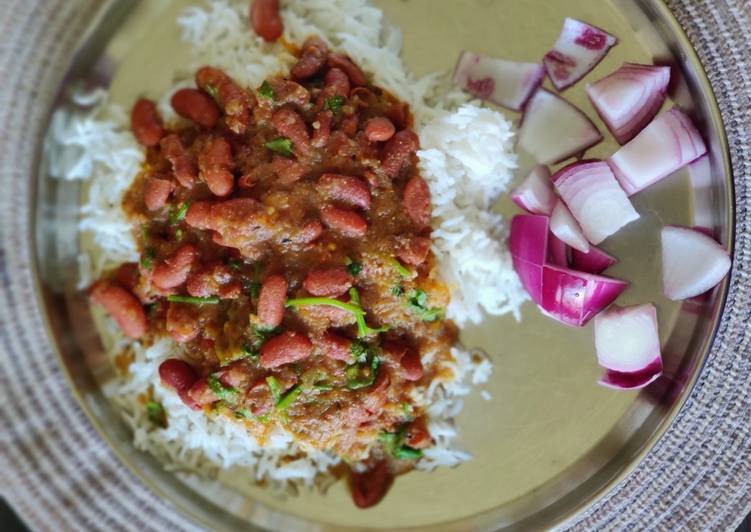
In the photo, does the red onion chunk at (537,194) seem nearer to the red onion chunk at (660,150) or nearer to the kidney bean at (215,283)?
the red onion chunk at (660,150)

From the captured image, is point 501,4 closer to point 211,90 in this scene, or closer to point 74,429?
point 211,90

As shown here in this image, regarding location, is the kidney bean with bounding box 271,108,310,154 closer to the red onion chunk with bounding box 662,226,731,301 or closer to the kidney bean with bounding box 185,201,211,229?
the kidney bean with bounding box 185,201,211,229

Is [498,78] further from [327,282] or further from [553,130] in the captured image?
[327,282]

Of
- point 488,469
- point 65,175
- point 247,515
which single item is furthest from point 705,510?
point 65,175

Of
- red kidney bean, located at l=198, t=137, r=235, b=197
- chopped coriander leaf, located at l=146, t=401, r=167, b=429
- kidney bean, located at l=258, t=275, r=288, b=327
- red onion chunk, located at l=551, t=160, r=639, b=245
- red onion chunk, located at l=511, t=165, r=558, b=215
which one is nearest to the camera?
kidney bean, located at l=258, t=275, r=288, b=327

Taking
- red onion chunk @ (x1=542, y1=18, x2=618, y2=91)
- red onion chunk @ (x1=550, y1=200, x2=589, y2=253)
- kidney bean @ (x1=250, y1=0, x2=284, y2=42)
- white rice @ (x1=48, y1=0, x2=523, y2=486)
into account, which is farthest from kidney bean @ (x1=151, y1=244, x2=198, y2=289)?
red onion chunk @ (x1=542, y1=18, x2=618, y2=91)

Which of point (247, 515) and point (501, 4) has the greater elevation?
point (501, 4)
